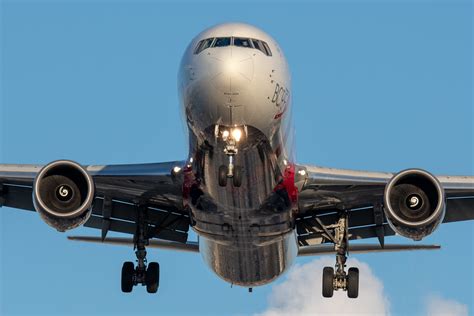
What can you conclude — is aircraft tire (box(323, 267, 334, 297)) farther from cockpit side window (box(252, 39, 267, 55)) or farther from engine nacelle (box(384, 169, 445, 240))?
cockpit side window (box(252, 39, 267, 55))

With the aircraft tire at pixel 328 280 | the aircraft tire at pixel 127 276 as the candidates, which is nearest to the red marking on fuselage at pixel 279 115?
the aircraft tire at pixel 328 280

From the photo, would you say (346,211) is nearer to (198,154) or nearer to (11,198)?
(198,154)

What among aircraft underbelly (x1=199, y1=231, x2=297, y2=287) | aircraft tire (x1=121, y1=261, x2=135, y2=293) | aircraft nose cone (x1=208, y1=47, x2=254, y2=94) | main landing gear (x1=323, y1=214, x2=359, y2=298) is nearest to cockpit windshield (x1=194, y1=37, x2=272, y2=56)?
aircraft nose cone (x1=208, y1=47, x2=254, y2=94)

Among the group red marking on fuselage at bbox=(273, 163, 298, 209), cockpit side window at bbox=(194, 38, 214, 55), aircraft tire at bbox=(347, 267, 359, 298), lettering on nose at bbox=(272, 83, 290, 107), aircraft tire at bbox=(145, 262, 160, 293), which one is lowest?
aircraft tire at bbox=(347, 267, 359, 298)

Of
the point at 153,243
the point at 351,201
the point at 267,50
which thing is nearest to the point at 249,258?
the point at 153,243

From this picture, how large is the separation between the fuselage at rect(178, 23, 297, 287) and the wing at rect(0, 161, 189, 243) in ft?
3.20

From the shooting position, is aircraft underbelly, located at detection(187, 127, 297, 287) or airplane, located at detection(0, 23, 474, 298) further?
aircraft underbelly, located at detection(187, 127, 297, 287)

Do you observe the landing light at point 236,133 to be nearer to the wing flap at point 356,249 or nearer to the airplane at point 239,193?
the airplane at point 239,193

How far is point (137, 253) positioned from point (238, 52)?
8912 mm

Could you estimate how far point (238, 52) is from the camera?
29.4 metres

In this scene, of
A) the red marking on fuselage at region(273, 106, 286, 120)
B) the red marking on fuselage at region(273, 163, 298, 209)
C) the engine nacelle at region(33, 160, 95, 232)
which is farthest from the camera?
the red marking on fuselage at region(273, 163, 298, 209)

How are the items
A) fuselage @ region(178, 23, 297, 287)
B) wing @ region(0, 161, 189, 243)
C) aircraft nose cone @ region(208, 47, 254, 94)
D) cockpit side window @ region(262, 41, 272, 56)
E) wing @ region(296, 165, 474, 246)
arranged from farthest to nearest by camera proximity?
1. wing @ region(296, 165, 474, 246)
2. wing @ region(0, 161, 189, 243)
3. cockpit side window @ region(262, 41, 272, 56)
4. fuselage @ region(178, 23, 297, 287)
5. aircraft nose cone @ region(208, 47, 254, 94)

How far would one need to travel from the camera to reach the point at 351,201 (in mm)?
35281

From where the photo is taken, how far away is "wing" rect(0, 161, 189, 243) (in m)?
33.4
